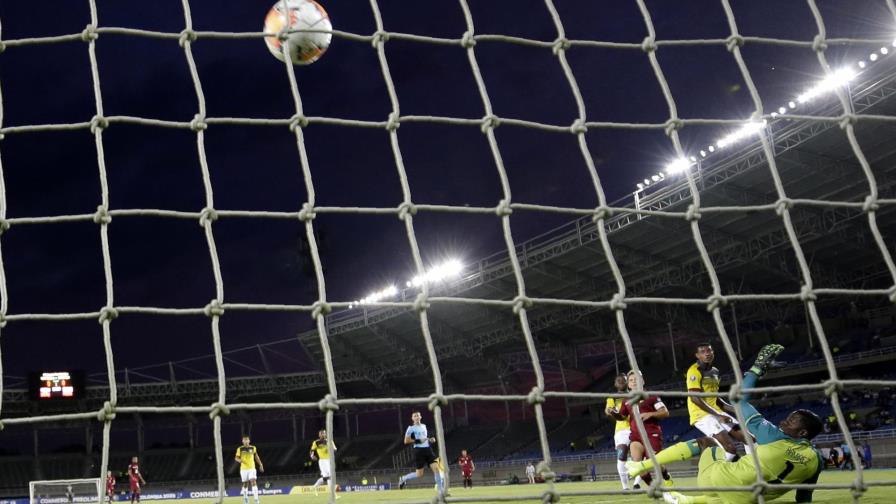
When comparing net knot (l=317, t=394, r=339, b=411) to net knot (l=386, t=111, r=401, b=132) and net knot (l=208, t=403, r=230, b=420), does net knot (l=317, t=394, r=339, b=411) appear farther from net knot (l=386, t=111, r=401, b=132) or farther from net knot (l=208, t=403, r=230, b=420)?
net knot (l=386, t=111, r=401, b=132)

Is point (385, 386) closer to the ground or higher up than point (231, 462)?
higher up

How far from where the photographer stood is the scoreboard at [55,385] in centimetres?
3394

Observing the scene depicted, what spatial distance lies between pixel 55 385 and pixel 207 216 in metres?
34.8

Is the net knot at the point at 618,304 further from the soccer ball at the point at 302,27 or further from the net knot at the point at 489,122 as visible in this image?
the soccer ball at the point at 302,27

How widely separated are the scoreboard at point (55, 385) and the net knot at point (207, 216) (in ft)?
113

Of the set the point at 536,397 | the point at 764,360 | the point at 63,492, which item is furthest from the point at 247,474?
the point at 536,397

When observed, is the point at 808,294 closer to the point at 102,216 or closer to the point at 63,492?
the point at 102,216

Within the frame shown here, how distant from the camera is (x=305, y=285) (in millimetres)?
50250

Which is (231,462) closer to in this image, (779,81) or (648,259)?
(648,259)

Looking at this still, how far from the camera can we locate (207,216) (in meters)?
3.55

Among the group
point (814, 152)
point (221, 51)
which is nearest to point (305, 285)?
point (221, 51)

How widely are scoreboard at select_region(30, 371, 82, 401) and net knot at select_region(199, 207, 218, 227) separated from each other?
113ft

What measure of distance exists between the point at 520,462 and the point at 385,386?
9.68m

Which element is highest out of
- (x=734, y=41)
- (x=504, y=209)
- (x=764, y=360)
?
(x=734, y=41)
